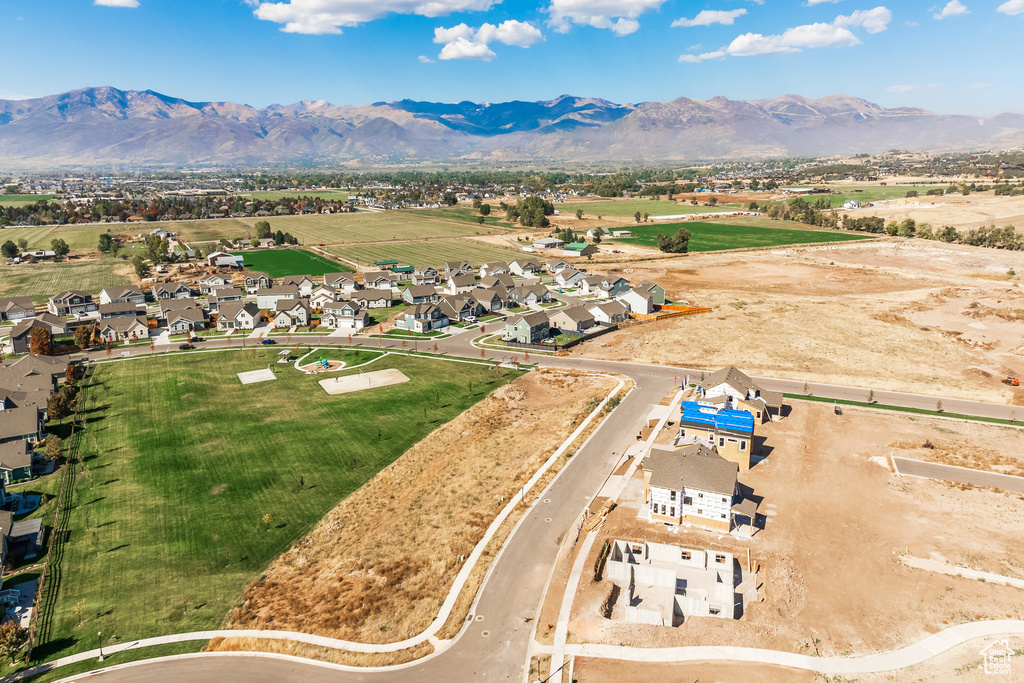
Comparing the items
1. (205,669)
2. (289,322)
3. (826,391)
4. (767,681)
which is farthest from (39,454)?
(826,391)

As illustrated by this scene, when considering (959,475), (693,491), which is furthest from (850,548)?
(959,475)

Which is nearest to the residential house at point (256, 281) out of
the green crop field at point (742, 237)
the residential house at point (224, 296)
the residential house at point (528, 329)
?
the residential house at point (224, 296)

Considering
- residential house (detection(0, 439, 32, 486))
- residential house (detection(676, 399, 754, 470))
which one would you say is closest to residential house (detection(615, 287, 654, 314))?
residential house (detection(676, 399, 754, 470))

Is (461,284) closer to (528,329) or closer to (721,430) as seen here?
(528,329)

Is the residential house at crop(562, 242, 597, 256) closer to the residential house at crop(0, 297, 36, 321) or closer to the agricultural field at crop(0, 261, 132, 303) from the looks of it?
the agricultural field at crop(0, 261, 132, 303)

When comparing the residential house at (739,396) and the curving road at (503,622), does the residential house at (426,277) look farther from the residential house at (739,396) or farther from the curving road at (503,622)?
the residential house at (739,396)

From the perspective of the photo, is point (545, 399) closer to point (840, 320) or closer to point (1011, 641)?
point (1011, 641)
